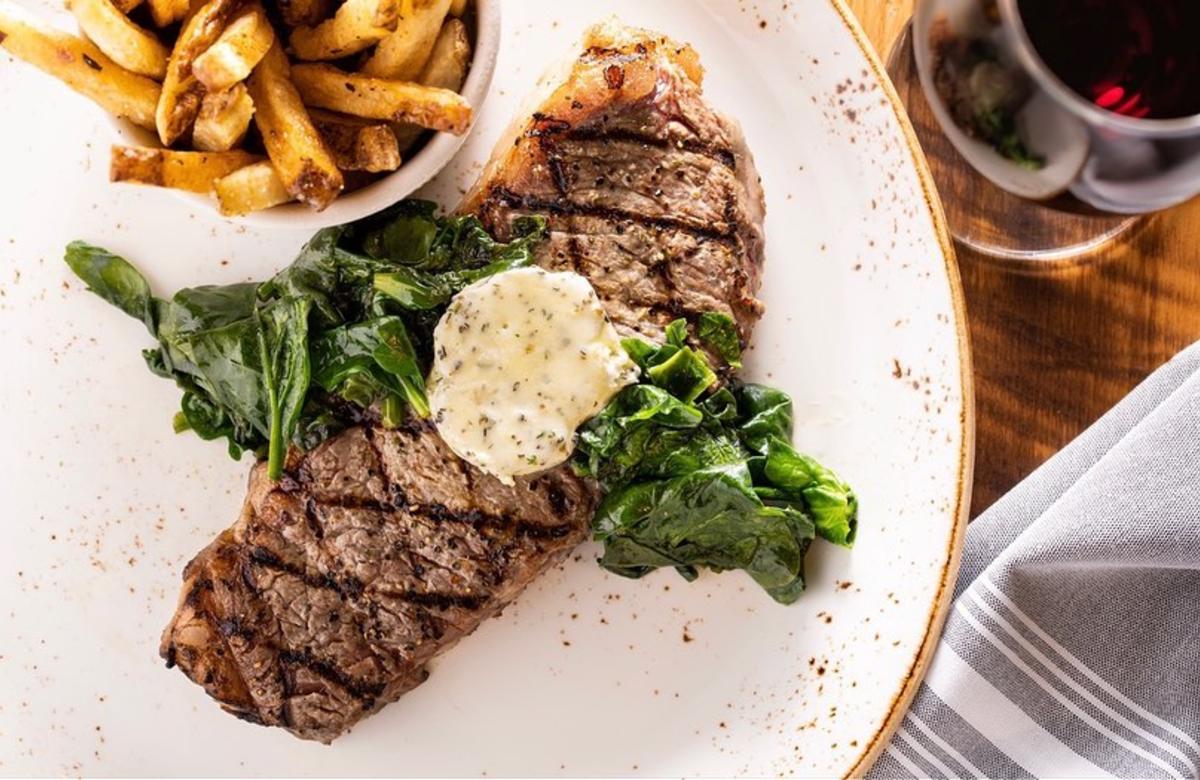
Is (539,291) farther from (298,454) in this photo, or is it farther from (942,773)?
(942,773)

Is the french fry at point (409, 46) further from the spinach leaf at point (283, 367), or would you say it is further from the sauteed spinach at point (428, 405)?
the spinach leaf at point (283, 367)

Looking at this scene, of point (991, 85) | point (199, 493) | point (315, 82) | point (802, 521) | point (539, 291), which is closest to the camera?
point (991, 85)

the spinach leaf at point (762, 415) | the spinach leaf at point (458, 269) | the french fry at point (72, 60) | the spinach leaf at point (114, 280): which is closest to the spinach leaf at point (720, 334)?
the spinach leaf at point (762, 415)

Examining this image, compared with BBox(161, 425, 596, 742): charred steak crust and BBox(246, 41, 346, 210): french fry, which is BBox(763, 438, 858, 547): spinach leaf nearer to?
BBox(161, 425, 596, 742): charred steak crust

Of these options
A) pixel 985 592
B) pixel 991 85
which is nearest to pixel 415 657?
pixel 985 592

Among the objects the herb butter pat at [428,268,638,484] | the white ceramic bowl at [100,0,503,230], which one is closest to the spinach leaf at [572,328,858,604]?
the herb butter pat at [428,268,638,484]

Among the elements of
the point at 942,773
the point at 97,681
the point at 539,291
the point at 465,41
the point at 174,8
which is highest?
the point at 174,8

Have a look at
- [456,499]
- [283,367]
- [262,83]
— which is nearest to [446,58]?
[262,83]
